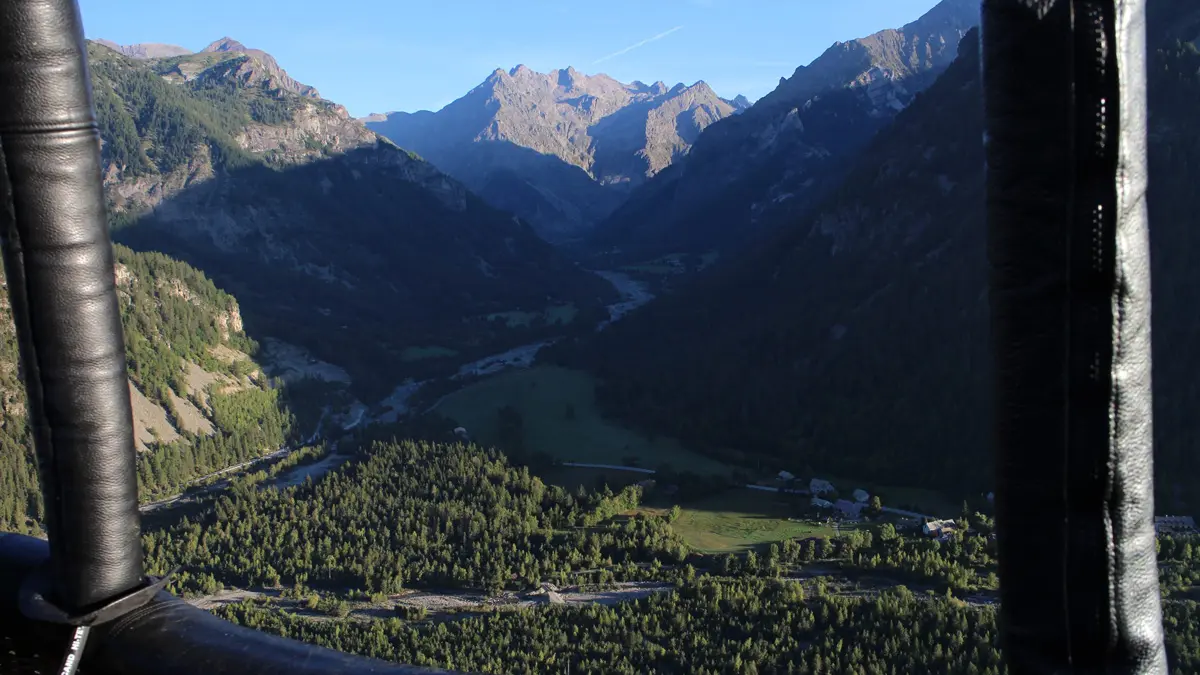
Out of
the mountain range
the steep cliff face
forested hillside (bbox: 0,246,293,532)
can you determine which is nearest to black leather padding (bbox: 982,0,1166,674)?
the mountain range

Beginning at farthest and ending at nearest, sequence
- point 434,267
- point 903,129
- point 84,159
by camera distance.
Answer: point 434,267
point 903,129
point 84,159

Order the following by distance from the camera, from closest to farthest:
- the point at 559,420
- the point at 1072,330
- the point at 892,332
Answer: the point at 1072,330, the point at 892,332, the point at 559,420

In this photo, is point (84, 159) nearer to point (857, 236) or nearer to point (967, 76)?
point (857, 236)

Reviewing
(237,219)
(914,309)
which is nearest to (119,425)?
(914,309)

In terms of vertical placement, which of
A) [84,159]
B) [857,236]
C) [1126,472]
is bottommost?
[1126,472]

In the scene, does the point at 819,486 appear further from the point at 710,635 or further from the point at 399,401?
the point at 399,401

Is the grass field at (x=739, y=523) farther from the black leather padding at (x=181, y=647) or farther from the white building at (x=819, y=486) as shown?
the black leather padding at (x=181, y=647)

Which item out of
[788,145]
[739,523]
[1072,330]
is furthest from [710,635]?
[788,145]
